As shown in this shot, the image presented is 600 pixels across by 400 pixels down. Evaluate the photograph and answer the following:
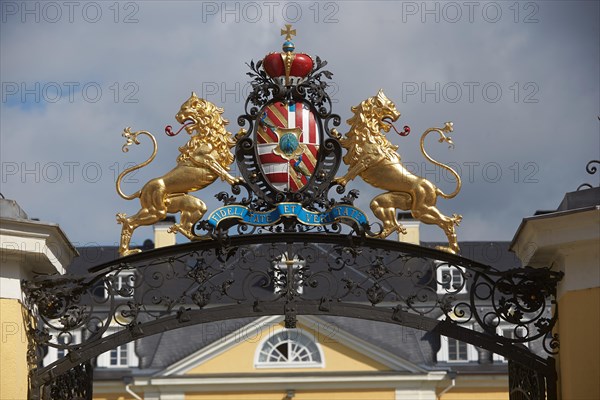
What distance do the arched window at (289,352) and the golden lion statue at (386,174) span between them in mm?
23094

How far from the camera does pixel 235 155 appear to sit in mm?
14570

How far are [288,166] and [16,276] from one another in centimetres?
271

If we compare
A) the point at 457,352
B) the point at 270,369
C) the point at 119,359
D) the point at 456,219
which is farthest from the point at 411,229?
the point at 456,219

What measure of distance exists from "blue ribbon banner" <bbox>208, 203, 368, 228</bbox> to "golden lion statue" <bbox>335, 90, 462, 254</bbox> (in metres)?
0.27

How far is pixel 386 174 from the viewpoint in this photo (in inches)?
572

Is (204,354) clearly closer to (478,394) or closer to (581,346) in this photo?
(478,394)

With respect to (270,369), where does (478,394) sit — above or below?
below

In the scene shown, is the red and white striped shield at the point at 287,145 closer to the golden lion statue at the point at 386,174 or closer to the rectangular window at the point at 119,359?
the golden lion statue at the point at 386,174

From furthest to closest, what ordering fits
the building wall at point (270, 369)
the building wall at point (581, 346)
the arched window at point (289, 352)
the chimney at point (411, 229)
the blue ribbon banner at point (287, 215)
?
the chimney at point (411, 229) → the arched window at point (289, 352) → the building wall at point (270, 369) → the blue ribbon banner at point (287, 215) → the building wall at point (581, 346)

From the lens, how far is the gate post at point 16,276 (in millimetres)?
13562

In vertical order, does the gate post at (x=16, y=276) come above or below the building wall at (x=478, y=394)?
below

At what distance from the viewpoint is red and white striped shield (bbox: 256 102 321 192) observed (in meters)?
14.5

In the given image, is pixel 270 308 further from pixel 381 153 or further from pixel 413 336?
pixel 413 336

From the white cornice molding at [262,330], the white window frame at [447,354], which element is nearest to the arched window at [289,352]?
the white cornice molding at [262,330]
